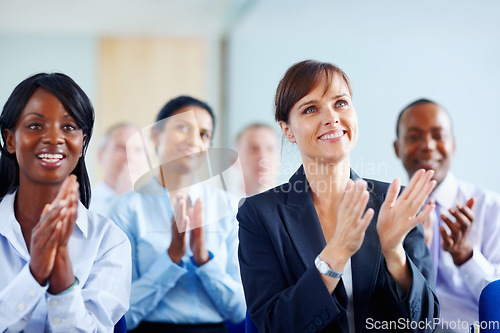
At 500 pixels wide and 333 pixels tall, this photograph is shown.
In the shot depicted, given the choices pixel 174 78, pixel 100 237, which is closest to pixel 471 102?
pixel 100 237

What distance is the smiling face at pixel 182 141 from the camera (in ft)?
7.53

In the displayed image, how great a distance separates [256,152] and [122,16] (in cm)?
312

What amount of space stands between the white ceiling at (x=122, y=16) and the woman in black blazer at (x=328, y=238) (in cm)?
417

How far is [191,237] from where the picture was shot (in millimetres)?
2143

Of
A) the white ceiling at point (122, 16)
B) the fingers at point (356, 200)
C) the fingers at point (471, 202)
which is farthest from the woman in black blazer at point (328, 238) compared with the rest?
the white ceiling at point (122, 16)

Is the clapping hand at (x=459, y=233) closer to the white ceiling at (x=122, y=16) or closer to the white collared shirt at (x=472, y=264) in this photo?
the white collared shirt at (x=472, y=264)

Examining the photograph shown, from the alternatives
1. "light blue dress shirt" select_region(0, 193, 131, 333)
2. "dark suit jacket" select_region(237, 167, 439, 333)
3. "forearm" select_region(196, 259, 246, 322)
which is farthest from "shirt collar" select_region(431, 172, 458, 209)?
"light blue dress shirt" select_region(0, 193, 131, 333)

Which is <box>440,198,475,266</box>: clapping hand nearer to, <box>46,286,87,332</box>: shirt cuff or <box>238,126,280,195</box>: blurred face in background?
<box>46,286,87,332</box>: shirt cuff

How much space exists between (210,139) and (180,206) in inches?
18.7

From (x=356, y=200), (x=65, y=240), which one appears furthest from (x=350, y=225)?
(x=65, y=240)

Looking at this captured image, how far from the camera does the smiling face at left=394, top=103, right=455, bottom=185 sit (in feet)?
7.70

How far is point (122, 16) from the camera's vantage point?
5.93 metres

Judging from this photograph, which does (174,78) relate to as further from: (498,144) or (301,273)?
(301,273)

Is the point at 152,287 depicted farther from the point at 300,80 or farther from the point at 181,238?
the point at 300,80
